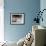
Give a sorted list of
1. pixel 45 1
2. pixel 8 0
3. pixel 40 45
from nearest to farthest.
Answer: pixel 40 45 → pixel 45 1 → pixel 8 0

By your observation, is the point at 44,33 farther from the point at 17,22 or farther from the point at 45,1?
the point at 17,22

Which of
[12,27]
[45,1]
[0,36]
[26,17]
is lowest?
[0,36]

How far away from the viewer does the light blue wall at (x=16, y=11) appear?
5.79 m

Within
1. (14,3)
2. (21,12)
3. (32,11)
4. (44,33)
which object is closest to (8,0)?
(14,3)

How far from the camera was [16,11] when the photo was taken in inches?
230

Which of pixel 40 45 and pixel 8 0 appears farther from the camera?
pixel 8 0

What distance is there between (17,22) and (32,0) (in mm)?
1149

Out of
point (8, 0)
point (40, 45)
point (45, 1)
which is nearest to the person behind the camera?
point (40, 45)

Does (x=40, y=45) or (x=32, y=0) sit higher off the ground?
(x=32, y=0)

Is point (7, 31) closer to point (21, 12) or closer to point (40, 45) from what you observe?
point (21, 12)

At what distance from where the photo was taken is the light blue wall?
5.79 metres

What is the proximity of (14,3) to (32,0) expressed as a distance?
787 millimetres

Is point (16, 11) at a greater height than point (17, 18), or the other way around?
point (16, 11)

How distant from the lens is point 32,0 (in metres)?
5.88
